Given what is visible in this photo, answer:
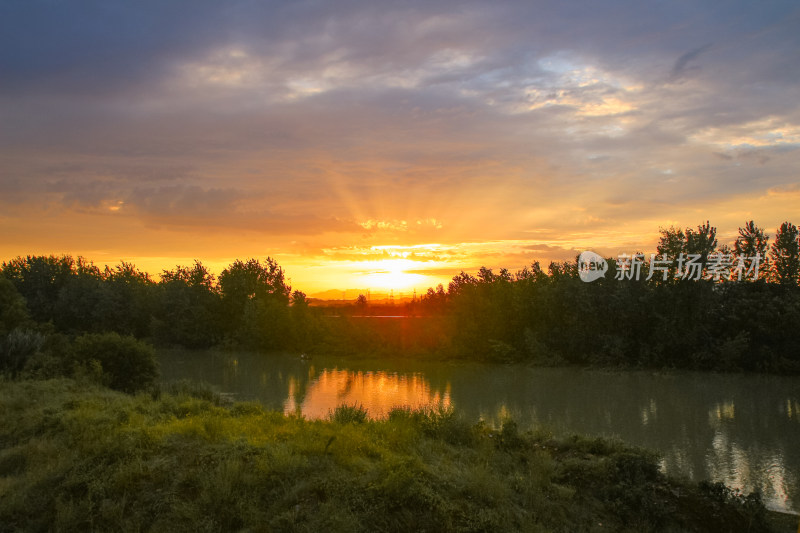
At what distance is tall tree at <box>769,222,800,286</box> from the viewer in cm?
2853

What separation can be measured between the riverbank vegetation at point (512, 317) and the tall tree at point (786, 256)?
0.18 feet

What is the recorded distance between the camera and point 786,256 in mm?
28828

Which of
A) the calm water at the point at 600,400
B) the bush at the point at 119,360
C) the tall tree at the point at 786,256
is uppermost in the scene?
the tall tree at the point at 786,256

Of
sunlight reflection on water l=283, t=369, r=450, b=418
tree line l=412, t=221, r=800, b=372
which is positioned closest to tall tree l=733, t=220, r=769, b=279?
tree line l=412, t=221, r=800, b=372

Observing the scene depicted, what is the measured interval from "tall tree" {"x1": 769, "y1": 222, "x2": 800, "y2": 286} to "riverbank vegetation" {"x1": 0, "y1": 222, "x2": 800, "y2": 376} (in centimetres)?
6

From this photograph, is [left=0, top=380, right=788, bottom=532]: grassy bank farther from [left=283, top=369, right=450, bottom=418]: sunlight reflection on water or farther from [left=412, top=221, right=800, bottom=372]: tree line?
[left=412, top=221, right=800, bottom=372]: tree line

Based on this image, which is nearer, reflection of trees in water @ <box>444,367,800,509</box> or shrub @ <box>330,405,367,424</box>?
reflection of trees in water @ <box>444,367,800,509</box>

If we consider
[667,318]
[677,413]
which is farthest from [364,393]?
[667,318]

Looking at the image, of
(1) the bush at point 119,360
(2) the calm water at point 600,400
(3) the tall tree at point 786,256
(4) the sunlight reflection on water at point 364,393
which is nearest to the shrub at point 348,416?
(2) the calm water at point 600,400

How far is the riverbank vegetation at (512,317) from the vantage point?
90.5ft

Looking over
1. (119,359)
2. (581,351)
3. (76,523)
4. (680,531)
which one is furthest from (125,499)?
(581,351)

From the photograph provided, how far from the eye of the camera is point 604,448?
10.4 m

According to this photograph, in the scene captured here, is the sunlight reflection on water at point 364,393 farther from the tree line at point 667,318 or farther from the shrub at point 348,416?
the tree line at point 667,318

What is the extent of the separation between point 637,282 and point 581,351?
5.01 m
